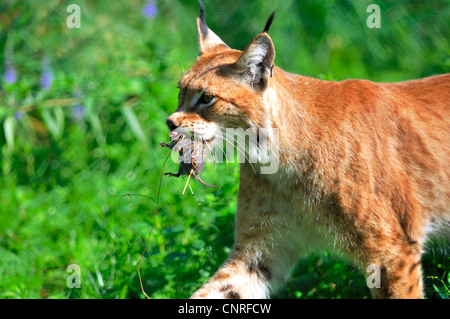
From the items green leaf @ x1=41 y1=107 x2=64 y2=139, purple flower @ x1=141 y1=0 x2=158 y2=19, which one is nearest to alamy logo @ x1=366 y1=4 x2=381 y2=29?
purple flower @ x1=141 y1=0 x2=158 y2=19

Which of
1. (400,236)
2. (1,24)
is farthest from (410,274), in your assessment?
(1,24)

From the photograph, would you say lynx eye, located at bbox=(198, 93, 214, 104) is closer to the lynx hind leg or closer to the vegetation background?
the vegetation background

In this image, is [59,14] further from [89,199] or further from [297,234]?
[297,234]

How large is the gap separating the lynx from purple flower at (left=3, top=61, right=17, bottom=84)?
2869mm

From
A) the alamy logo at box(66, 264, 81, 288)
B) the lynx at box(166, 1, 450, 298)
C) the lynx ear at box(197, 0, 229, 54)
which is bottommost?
the alamy logo at box(66, 264, 81, 288)

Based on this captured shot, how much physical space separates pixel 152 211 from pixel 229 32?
9.86ft

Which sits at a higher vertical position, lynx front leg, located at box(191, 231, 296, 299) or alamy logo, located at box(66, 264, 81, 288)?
lynx front leg, located at box(191, 231, 296, 299)

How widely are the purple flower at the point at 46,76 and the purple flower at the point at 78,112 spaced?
1.10 feet

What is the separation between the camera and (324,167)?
136 inches

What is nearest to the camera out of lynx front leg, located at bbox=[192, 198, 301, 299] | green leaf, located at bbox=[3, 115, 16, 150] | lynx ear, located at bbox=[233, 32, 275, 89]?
lynx ear, located at bbox=[233, 32, 275, 89]

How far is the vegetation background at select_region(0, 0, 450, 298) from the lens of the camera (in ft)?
13.9

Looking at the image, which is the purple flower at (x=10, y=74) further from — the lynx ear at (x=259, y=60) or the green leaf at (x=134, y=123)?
the lynx ear at (x=259, y=60)

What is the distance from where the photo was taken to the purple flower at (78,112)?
230 inches

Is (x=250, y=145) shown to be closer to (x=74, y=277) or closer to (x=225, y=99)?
(x=225, y=99)
